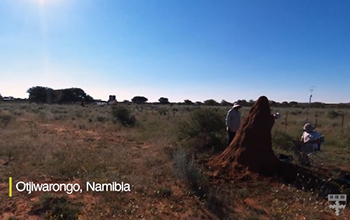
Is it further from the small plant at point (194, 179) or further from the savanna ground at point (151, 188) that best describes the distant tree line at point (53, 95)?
the small plant at point (194, 179)

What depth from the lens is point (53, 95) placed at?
66.2 meters

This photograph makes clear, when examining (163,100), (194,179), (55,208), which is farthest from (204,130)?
(163,100)

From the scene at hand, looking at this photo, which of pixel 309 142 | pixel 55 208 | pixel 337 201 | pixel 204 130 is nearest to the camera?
pixel 55 208

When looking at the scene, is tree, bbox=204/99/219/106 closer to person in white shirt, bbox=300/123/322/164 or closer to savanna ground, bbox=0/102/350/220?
savanna ground, bbox=0/102/350/220

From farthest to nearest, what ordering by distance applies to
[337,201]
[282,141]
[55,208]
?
[282,141] < [337,201] < [55,208]

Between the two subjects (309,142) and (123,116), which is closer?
(309,142)

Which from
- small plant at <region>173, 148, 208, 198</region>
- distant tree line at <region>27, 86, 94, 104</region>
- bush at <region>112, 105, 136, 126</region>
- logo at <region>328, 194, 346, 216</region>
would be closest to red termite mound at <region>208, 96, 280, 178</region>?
small plant at <region>173, 148, 208, 198</region>

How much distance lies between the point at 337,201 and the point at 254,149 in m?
2.00

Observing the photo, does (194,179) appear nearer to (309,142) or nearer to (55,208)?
(55,208)

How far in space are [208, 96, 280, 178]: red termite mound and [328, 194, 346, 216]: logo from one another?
1313mm

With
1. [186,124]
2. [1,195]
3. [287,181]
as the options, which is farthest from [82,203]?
[186,124]

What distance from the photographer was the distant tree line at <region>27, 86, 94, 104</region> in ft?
210

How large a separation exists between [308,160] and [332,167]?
2.66 ft

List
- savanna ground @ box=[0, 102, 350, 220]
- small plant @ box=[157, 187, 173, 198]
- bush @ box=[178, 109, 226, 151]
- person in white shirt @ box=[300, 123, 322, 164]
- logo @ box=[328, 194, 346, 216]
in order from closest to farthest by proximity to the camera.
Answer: savanna ground @ box=[0, 102, 350, 220]
logo @ box=[328, 194, 346, 216]
small plant @ box=[157, 187, 173, 198]
person in white shirt @ box=[300, 123, 322, 164]
bush @ box=[178, 109, 226, 151]
